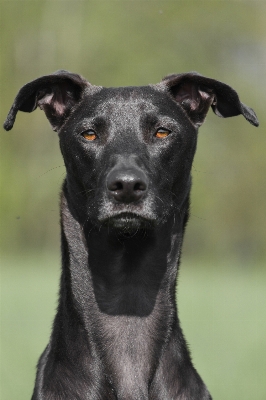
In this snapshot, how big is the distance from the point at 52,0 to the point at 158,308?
111 feet

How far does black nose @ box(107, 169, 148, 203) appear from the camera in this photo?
493 cm

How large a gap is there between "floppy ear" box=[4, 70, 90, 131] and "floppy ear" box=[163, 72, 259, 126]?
70 centimetres

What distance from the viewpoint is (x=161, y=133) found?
217 inches

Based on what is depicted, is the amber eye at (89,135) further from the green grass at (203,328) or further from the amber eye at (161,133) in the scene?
the green grass at (203,328)

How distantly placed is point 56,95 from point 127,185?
1.43 metres

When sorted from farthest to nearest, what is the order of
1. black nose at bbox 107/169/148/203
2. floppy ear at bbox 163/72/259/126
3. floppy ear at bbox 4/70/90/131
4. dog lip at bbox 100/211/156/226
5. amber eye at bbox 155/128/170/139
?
1. floppy ear at bbox 163/72/259/126
2. floppy ear at bbox 4/70/90/131
3. amber eye at bbox 155/128/170/139
4. dog lip at bbox 100/211/156/226
5. black nose at bbox 107/169/148/203

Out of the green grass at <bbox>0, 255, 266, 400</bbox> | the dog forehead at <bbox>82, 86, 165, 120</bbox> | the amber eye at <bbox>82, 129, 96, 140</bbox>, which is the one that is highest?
the dog forehead at <bbox>82, 86, 165, 120</bbox>

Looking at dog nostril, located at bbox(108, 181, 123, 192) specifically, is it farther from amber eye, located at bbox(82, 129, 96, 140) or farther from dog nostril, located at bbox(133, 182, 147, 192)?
amber eye, located at bbox(82, 129, 96, 140)

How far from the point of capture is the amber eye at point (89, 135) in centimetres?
550

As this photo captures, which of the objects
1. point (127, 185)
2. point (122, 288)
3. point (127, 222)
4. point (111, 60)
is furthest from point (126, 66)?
point (127, 185)

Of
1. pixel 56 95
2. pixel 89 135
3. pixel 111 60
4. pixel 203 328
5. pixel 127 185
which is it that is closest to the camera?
pixel 127 185

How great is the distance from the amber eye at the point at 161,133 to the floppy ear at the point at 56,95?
32.1 inches

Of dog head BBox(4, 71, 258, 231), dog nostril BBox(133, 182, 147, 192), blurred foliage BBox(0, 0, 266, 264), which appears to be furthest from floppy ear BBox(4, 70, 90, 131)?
blurred foliage BBox(0, 0, 266, 264)

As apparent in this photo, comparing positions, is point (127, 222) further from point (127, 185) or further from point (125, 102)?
point (125, 102)
